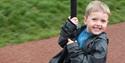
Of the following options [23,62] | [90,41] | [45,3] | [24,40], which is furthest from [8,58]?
[90,41]

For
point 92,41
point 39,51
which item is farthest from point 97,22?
point 39,51

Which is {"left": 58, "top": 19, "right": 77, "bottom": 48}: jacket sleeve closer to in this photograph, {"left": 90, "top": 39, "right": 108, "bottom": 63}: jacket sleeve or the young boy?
the young boy

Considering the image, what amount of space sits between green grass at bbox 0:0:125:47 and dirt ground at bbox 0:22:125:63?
0.22 m

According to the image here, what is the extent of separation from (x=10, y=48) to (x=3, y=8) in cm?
152

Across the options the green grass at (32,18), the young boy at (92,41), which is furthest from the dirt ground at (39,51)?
the young boy at (92,41)

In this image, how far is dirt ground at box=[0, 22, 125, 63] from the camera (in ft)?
19.7

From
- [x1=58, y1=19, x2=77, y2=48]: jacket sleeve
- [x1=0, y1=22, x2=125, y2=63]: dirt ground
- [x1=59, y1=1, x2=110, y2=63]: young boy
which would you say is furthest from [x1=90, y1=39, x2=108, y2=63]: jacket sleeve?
[x1=0, y1=22, x2=125, y2=63]: dirt ground

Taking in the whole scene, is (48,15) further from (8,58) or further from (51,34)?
(8,58)

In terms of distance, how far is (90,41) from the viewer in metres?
→ 3.01

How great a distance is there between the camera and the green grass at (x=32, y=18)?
22.9 ft

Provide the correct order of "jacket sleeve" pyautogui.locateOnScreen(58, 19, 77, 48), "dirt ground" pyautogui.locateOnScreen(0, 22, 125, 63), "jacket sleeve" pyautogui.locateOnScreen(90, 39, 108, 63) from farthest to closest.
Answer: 1. "dirt ground" pyautogui.locateOnScreen(0, 22, 125, 63)
2. "jacket sleeve" pyautogui.locateOnScreen(58, 19, 77, 48)
3. "jacket sleeve" pyautogui.locateOnScreen(90, 39, 108, 63)

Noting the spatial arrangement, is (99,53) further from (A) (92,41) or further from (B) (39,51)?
(B) (39,51)

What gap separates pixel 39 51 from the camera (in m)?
6.35

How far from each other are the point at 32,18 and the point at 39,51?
141 cm
